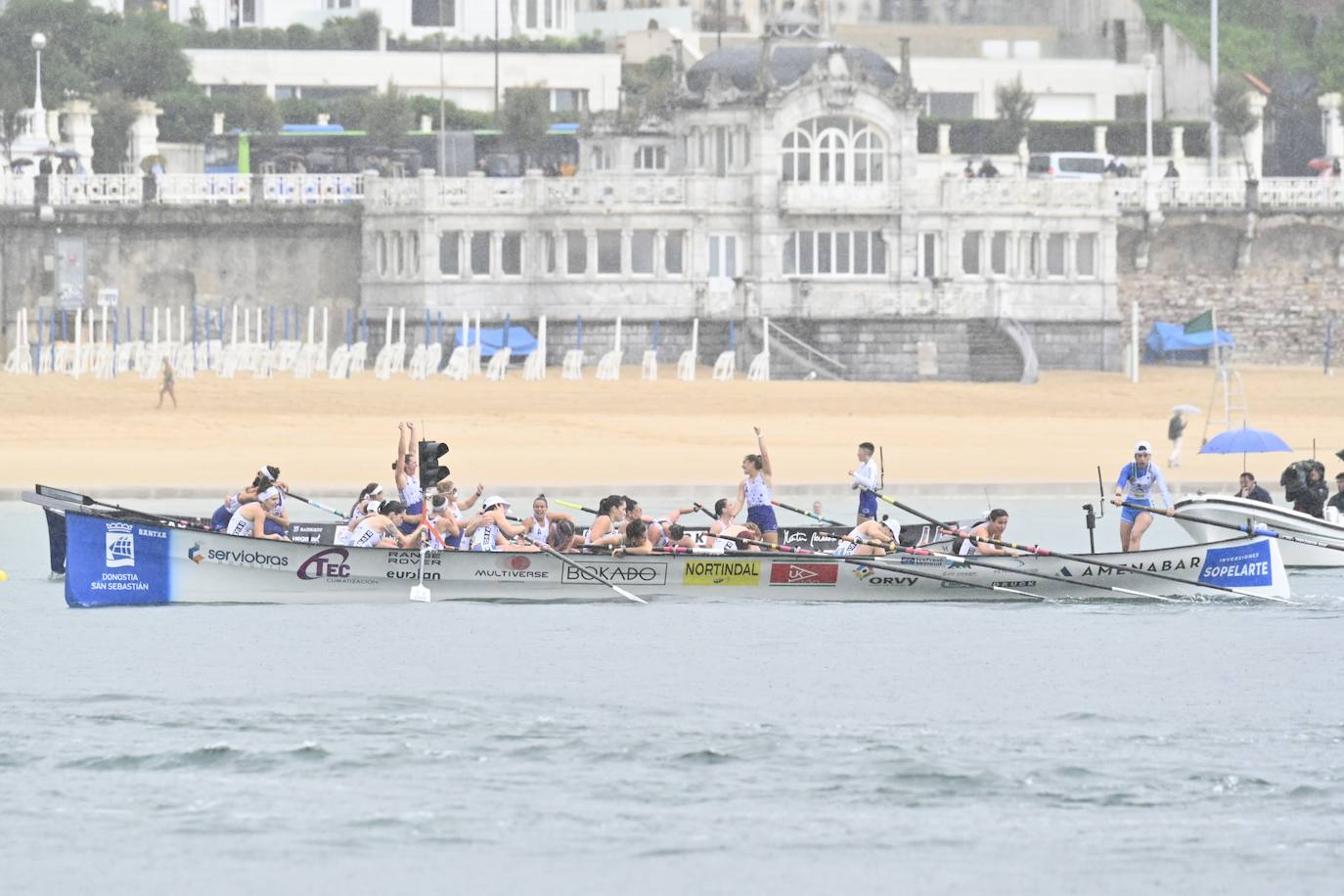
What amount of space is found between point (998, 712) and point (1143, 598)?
6358 millimetres

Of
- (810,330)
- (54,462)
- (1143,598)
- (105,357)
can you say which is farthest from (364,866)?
(810,330)

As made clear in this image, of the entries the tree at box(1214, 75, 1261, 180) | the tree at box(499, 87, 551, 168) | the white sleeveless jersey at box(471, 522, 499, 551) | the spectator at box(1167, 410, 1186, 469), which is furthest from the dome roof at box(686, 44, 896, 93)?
the white sleeveless jersey at box(471, 522, 499, 551)

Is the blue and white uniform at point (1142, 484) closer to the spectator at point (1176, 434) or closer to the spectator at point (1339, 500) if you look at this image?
the spectator at point (1339, 500)

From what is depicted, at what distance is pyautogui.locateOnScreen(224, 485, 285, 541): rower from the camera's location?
113 ft

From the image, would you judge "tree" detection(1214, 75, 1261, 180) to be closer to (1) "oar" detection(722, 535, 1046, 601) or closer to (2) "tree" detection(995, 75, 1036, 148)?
(2) "tree" detection(995, 75, 1036, 148)

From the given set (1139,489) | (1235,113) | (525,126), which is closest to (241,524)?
(1139,489)

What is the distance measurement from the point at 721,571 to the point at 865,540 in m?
1.91

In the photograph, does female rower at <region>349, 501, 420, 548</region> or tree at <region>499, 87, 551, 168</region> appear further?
tree at <region>499, 87, 551, 168</region>

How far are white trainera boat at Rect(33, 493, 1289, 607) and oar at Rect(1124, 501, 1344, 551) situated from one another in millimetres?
453

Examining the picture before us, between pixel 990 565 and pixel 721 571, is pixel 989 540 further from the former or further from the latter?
pixel 721 571

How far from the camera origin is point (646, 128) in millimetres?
79688

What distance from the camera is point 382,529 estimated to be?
112 feet

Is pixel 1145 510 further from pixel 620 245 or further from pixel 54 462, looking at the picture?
pixel 620 245

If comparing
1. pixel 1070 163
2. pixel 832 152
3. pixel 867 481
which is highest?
pixel 1070 163
